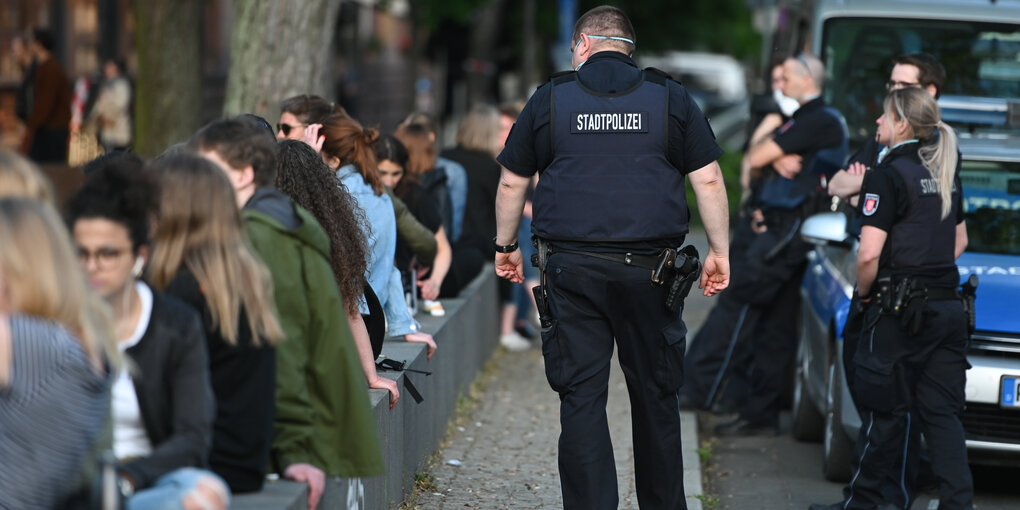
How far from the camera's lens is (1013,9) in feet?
32.7

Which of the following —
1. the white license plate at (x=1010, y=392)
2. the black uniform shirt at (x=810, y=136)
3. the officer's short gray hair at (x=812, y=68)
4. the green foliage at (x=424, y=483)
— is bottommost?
the green foliage at (x=424, y=483)

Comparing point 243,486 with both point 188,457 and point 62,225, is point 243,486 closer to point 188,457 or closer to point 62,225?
point 188,457

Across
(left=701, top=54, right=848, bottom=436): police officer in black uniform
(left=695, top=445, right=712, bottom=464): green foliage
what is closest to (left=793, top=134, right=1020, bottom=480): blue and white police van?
(left=701, top=54, right=848, bottom=436): police officer in black uniform

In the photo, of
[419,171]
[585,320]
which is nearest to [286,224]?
[585,320]

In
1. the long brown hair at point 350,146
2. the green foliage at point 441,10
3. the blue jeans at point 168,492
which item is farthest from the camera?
the green foliage at point 441,10

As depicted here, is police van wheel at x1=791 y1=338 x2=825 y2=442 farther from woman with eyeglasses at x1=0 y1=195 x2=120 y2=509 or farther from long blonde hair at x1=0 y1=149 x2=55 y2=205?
woman with eyeglasses at x1=0 y1=195 x2=120 y2=509

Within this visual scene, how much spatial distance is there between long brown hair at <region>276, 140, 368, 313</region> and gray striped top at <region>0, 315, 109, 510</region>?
75.6 inches

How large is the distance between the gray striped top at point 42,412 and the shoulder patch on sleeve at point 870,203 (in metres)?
3.59

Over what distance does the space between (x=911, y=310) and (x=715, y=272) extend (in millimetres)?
885

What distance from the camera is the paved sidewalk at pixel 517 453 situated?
21.6 ft

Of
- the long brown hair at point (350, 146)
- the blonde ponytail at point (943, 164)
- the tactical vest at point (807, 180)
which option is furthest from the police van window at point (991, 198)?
the long brown hair at point (350, 146)

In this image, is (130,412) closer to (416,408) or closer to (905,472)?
(416,408)

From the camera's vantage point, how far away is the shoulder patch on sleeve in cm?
604

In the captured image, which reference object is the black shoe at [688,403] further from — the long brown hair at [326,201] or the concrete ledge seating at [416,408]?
the long brown hair at [326,201]
